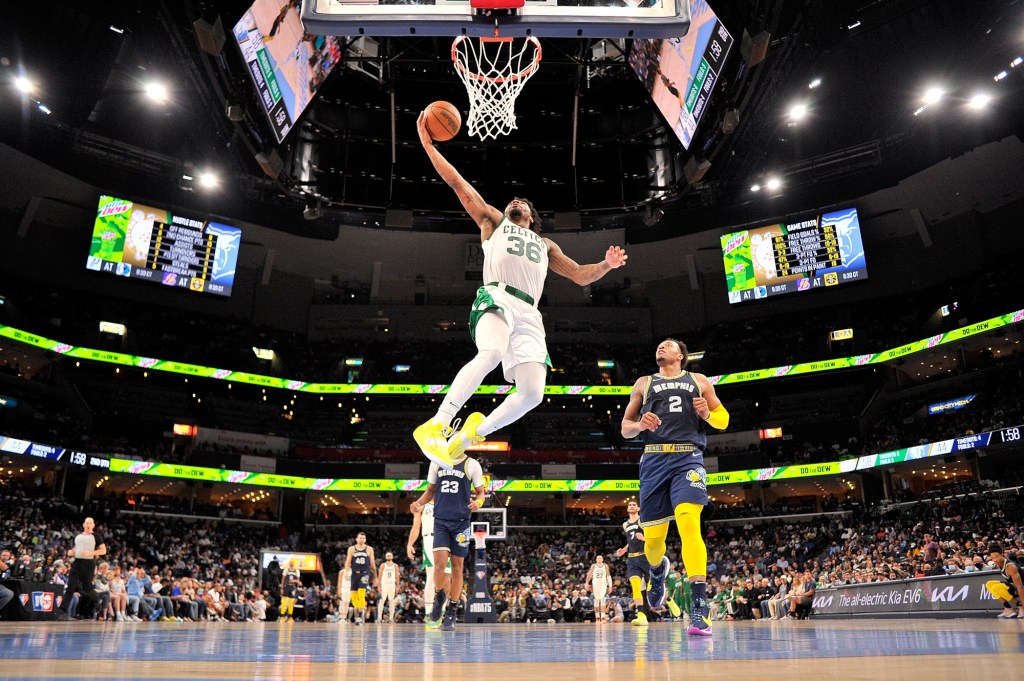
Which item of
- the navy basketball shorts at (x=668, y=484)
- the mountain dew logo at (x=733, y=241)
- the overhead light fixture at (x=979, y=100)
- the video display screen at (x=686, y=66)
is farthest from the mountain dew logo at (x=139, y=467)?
the overhead light fixture at (x=979, y=100)

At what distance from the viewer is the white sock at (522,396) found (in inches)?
207

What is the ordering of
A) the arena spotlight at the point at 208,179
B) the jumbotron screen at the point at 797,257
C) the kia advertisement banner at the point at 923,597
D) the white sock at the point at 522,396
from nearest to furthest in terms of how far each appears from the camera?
the white sock at the point at 522,396, the kia advertisement banner at the point at 923,597, the arena spotlight at the point at 208,179, the jumbotron screen at the point at 797,257

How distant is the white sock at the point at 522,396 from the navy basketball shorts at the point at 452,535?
9.63 ft

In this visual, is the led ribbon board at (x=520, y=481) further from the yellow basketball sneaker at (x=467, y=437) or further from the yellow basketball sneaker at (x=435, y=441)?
the yellow basketball sneaker at (x=435, y=441)

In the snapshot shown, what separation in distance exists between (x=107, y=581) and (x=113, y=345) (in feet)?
59.9

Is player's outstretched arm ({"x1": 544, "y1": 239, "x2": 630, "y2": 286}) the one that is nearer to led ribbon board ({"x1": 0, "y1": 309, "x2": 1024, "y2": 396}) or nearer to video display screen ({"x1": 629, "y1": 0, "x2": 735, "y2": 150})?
video display screen ({"x1": 629, "y1": 0, "x2": 735, "y2": 150})

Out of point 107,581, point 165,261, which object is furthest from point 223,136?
point 107,581

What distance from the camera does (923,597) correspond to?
1279cm

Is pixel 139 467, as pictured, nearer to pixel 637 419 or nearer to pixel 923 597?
pixel 923 597

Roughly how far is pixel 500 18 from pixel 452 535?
502cm

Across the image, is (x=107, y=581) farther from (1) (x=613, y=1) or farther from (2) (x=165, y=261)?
(2) (x=165, y=261)

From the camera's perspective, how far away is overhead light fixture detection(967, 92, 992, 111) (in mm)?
23703

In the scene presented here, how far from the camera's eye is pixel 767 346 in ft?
116

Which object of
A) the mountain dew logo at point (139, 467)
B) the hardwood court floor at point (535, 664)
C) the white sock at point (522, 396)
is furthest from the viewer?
the mountain dew logo at point (139, 467)
